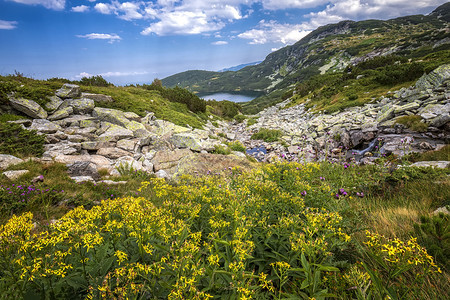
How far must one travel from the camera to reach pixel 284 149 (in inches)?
696

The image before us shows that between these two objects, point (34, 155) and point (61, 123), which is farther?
point (61, 123)

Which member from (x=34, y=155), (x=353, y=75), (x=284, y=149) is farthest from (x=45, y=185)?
(x=353, y=75)

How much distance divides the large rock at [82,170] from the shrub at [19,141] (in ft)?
8.89

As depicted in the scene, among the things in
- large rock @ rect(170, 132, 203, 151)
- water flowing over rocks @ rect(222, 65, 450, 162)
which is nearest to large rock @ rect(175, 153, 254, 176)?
large rock @ rect(170, 132, 203, 151)

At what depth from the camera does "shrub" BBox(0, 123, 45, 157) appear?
28.5 ft

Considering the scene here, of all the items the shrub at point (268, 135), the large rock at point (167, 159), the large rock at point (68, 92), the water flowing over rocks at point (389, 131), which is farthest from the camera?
the shrub at point (268, 135)

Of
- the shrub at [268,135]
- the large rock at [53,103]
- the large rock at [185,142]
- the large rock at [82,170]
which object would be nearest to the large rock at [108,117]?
the large rock at [53,103]

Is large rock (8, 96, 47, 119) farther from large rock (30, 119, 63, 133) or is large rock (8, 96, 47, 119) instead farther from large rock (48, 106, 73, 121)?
large rock (30, 119, 63, 133)

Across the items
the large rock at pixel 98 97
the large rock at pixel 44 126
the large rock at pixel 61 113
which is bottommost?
the large rock at pixel 44 126

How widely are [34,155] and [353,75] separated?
41.7 m

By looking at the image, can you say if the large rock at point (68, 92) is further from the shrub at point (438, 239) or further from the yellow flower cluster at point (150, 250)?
the shrub at point (438, 239)

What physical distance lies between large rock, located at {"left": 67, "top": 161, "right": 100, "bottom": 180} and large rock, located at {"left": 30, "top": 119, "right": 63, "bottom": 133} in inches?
197

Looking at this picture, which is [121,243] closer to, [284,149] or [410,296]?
[410,296]

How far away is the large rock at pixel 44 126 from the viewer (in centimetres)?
1099
